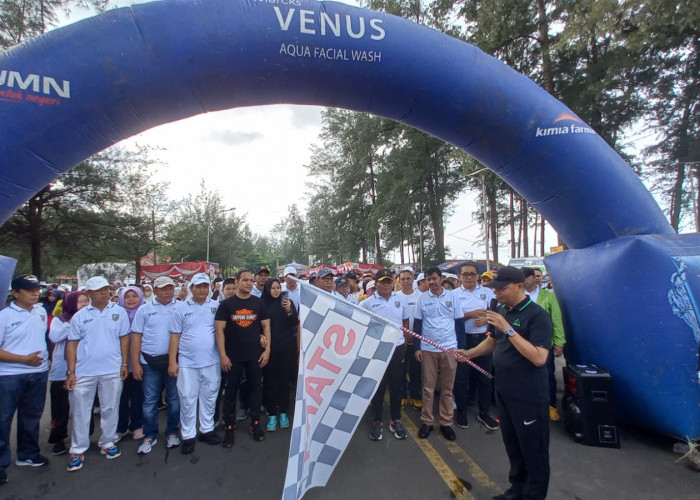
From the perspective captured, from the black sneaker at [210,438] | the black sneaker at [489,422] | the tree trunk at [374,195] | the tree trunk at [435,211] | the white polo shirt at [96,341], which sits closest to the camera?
the white polo shirt at [96,341]

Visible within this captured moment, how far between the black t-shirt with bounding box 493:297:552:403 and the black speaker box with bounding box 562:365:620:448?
1.75 metres

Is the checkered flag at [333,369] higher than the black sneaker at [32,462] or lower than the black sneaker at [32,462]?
higher

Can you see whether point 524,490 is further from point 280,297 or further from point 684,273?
point 280,297

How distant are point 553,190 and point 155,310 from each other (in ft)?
16.8

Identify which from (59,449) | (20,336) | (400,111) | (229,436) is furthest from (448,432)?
(20,336)

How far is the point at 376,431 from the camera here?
4.04m

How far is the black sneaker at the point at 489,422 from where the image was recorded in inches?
169

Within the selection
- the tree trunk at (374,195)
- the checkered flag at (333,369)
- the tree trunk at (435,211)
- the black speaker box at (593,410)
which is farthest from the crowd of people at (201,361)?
the tree trunk at (374,195)

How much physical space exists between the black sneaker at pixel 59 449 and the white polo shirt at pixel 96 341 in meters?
0.99

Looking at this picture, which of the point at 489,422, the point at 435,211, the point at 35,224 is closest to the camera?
the point at 489,422

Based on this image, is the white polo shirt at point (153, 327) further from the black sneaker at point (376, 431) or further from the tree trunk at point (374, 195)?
the tree trunk at point (374, 195)

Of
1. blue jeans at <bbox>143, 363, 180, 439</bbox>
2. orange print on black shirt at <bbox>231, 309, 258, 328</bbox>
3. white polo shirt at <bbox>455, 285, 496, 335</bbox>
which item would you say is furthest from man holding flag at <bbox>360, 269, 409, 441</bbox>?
blue jeans at <bbox>143, 363, 180, 439</bbox>

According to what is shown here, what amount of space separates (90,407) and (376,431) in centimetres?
309

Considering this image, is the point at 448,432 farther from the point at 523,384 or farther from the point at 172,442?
the point at 172,442
